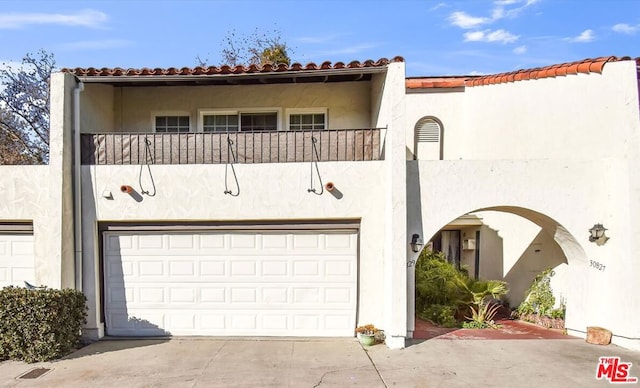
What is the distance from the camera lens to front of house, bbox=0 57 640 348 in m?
7.94

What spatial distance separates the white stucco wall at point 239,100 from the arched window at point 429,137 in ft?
11.9

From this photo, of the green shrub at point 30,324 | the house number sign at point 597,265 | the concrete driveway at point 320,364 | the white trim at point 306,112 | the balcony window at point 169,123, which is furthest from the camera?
the balcony window at point 169,123

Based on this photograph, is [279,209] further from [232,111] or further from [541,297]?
[541,297]

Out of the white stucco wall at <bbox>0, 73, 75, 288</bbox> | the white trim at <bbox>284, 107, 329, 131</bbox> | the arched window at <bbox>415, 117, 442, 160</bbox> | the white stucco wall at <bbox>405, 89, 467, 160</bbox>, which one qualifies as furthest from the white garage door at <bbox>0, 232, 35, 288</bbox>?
the arched window at <bbox>415, 117, 442, 160</bbox>

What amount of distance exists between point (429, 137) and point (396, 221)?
6116mm

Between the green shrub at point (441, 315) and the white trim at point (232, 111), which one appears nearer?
the green shrub at point (441, 315)

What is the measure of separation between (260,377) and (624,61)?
28.9 ft

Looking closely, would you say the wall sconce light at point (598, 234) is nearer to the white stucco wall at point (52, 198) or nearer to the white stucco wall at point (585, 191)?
the white stucco wall at point (585, 191)

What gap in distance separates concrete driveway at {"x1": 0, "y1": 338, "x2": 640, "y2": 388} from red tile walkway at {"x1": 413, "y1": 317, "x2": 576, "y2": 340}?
323 millimetres

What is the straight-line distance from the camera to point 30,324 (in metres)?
6.93

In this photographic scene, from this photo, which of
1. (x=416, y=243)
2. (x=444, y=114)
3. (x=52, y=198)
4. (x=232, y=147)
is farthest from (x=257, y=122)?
(x=444, y=114)

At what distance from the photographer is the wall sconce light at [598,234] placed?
7.90 meters

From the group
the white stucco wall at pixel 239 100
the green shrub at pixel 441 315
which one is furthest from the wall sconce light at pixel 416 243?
the white stucco wall at pixel 239 100

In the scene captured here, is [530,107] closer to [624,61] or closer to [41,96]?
[624,61]
